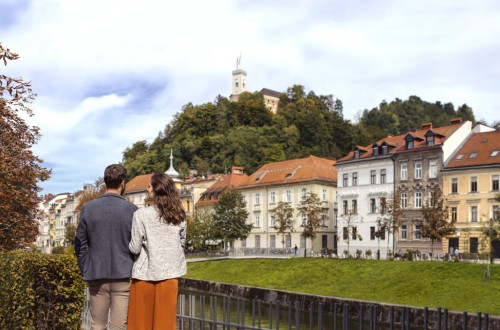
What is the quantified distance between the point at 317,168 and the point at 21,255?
5672 centimetres

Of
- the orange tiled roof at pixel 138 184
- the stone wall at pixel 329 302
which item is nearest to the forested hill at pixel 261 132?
the orange tiled roof at pixel 138 184

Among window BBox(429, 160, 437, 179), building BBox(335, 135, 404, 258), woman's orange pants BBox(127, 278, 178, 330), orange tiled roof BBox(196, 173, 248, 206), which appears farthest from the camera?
orange tiled roof BBox(196, 173, 248, 206)

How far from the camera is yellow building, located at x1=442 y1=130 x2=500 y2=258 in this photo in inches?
1877

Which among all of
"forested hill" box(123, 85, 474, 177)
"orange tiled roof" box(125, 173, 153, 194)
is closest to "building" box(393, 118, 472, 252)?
"forested hill" box(123, 85, 474, 177)

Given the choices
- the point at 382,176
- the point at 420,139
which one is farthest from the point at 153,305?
the point at 382,176

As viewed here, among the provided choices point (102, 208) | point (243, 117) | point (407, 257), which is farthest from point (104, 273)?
point (243, 117)

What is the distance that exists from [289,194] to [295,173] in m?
2.54

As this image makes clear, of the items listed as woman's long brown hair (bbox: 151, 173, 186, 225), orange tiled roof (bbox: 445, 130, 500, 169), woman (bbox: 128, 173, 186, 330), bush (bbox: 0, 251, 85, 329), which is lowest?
bush (bbox: 0, 251, 85, 329)

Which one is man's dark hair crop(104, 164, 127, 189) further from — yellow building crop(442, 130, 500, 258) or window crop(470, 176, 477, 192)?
window crop(470, 176, 477, 192)

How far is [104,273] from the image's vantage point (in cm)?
571

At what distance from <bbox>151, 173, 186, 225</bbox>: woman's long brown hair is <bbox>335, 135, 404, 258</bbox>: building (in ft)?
161

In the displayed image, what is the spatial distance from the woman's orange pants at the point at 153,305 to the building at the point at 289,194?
54.6 meters

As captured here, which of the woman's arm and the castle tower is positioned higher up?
the castle tower

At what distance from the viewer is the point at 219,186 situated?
251ft
